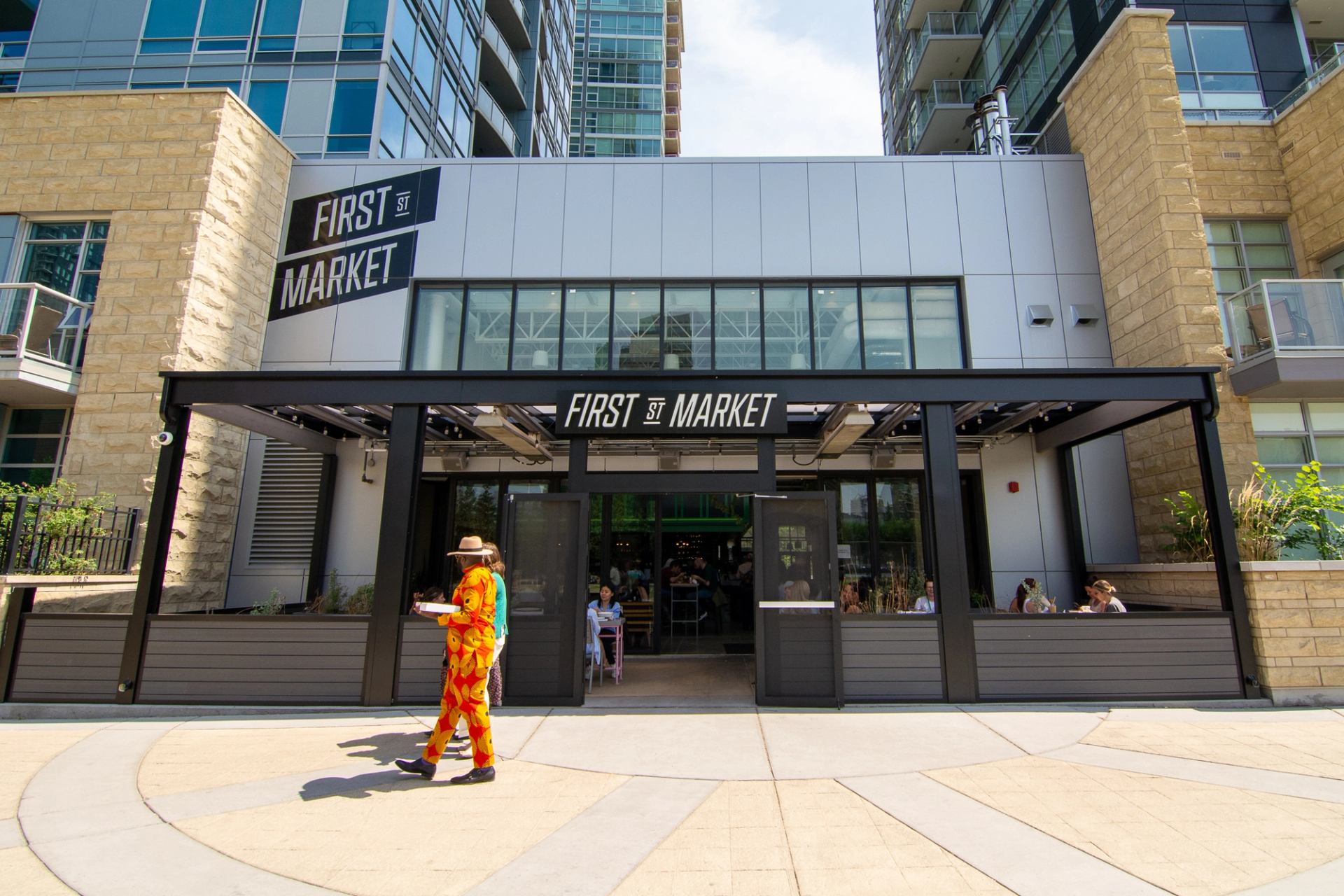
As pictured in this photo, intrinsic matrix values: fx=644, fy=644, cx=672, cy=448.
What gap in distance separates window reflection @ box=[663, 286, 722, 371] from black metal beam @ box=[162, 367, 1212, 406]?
3.86 metres

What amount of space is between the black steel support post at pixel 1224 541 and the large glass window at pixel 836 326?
198 inches

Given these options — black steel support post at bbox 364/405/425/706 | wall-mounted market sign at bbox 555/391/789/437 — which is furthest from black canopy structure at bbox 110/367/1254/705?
wall-mounted market sign at bbox 555/391/789/437

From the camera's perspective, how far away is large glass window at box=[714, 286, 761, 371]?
11.6m

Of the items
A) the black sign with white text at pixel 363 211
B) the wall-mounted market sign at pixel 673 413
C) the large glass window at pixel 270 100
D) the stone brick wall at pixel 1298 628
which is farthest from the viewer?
the large glass window at pixel 270 100

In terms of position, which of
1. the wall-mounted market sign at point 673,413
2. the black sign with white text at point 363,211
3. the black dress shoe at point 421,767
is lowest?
the black dress shoe at point 421,767

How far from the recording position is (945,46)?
23.7 meters

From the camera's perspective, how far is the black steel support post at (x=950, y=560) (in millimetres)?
7309

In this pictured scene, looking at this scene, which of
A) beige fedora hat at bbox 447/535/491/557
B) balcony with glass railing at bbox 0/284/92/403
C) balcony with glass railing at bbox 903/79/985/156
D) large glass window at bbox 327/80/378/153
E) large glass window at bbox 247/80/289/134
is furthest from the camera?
balcony with glass railing at bbox 903/79/985/156

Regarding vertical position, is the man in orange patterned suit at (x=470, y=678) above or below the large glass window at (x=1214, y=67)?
below

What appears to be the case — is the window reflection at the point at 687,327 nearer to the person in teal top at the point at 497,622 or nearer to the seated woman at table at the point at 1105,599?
the person in teal top at the point at 497,622

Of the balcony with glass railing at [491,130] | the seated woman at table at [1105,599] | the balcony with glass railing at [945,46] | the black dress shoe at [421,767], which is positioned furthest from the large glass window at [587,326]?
the balcony with glass railing at [945,46]

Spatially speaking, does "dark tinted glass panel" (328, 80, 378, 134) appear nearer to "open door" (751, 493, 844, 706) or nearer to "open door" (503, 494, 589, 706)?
"open door" (503, 494, 589, 706)

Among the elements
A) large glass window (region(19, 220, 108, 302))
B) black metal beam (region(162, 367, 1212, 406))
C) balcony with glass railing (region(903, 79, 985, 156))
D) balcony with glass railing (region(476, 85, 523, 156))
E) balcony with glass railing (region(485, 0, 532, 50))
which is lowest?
black metal beam (region(162, 367, 1212, 406))

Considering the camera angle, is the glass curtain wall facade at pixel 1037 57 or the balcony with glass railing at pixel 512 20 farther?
the balcony with glass railing at pixel 512 20
